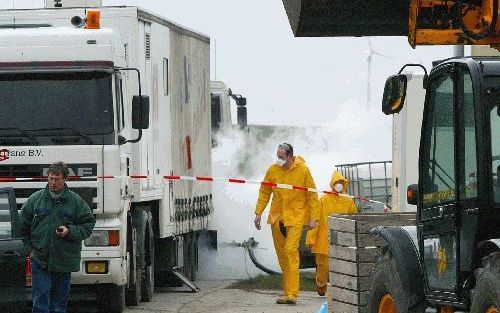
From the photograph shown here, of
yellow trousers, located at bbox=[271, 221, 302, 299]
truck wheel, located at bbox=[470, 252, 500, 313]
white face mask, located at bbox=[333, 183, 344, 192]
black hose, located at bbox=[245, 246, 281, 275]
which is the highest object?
white face mask, located at bbox=[333, 183, 344, 192]

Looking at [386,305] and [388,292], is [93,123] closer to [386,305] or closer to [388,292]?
[386,305]

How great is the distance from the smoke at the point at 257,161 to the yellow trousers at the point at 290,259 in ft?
15.1

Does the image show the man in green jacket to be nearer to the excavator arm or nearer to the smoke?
the excavator arm

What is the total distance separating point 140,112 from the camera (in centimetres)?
1769

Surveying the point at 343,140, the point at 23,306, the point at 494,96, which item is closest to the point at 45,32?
the point at 23,306

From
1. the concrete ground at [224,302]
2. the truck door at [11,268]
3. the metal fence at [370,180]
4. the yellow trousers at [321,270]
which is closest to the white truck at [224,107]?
the metal fence at [370,180]

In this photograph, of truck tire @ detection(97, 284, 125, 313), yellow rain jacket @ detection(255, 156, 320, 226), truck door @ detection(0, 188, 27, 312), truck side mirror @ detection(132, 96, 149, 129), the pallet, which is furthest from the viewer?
yellow rain jacket @ detection(255, 156, 320, 226)

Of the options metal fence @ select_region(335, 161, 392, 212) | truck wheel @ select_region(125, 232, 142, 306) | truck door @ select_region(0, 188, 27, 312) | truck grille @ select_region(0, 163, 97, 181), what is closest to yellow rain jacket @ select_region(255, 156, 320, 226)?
truck wheel @ select_region(125, 232, 142, 306)

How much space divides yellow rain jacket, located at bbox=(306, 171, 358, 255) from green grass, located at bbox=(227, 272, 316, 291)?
115cm

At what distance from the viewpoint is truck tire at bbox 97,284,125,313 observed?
18031 millimetres

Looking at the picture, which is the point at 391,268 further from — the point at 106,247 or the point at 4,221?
the point at 106,247

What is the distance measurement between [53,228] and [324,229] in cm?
732

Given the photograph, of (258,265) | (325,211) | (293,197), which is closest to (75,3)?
(293,197)

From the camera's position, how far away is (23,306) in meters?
14.5
